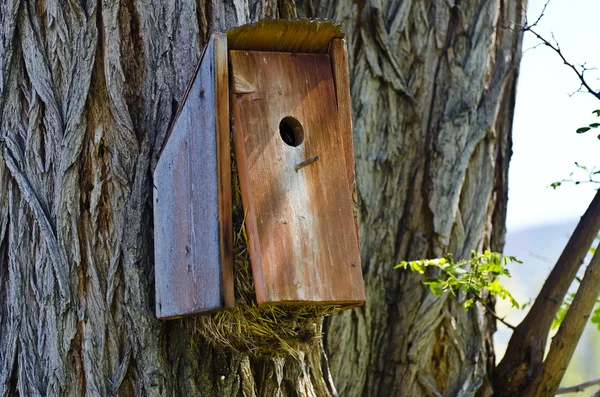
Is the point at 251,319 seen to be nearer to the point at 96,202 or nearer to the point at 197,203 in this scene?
the point at 197,203

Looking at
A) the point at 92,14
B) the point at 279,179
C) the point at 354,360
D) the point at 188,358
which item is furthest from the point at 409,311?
the point at 92,14

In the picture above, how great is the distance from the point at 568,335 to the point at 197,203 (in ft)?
5.78

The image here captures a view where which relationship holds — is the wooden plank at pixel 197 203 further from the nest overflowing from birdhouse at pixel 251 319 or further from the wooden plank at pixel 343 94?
the wooden plank at pixel 343 94

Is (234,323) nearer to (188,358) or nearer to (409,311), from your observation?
(188,358)

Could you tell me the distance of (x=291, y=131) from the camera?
8.19ft

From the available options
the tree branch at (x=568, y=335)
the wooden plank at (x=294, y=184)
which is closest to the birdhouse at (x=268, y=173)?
the wooden plank at (x=294, y=184)

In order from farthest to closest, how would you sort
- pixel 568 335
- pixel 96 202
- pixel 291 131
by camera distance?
1. pixel 568 335
2. pixel 96 202
3. pixel 291 131

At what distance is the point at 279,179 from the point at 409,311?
165 centimetres

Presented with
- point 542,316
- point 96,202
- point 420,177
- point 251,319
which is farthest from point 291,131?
point 542,316

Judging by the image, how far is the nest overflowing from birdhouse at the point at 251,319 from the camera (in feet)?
7.63

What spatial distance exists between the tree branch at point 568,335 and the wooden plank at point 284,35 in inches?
59.6

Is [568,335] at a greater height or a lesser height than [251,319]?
lesser

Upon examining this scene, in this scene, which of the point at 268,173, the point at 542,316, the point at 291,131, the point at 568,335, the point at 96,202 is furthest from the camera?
the point at 542,316

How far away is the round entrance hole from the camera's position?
7.97 feet
